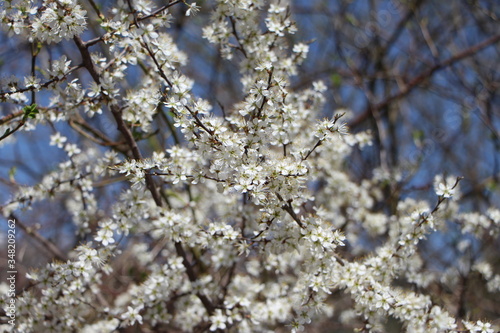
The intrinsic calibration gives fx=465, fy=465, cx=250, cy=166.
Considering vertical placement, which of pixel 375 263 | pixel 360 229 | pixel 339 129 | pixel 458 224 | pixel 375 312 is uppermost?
pixel 360 229

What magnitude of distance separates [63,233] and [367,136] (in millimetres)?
3851

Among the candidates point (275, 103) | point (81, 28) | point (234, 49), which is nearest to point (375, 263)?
point (275, 103)

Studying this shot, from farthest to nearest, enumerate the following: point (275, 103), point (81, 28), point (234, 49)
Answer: point (234, 49) < point (275, 103) < point (81, 28)

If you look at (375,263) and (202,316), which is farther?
→ (202,316)

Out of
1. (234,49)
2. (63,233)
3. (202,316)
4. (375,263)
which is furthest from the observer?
(63,233)

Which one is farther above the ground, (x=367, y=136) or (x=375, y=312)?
(x=367, y=136)

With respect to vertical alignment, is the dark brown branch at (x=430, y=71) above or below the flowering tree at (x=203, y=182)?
above

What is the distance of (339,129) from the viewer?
2.09 meters

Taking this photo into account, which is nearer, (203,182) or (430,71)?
(203,182)

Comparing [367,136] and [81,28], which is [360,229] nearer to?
[367,136]

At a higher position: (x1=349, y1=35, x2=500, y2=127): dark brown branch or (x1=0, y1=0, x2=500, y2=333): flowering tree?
(x1=349, y1=35, x2=500, y2=127): dark brown branch

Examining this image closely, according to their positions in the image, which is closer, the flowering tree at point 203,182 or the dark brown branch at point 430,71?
the flowering tree at point 203,182

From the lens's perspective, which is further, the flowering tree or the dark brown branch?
the dark brown branch

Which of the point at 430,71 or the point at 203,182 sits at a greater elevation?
the point at 430,71
